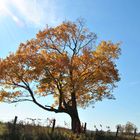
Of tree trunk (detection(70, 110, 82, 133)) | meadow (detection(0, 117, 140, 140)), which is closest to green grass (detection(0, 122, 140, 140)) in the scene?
meadow (detection(0, 117, 140, 140))

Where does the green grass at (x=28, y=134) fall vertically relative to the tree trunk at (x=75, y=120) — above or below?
below

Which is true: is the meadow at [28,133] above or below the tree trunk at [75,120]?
below

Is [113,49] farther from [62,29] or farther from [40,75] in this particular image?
[40,75]

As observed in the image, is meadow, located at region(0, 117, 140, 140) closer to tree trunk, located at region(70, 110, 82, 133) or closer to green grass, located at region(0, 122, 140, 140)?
green grass, located at region(0, 122, 140, 140)

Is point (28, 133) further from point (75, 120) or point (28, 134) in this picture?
point (75, 120)

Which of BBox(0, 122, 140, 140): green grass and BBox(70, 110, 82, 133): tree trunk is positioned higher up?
BBox(70, 110, 82, 133): tree trunk

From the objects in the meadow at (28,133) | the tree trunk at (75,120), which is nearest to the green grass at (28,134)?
the meadow at (28,133)

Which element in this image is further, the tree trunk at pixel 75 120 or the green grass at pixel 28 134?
the tree trunk at pixel 75 120

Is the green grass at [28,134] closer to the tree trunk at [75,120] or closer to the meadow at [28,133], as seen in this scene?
the meadow at [28,133]

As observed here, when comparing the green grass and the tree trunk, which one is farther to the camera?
the tree trunk

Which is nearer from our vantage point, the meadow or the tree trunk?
the meadow

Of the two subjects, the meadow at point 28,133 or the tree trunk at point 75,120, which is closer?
the meadow at point 28,133

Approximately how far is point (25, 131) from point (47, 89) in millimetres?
17939

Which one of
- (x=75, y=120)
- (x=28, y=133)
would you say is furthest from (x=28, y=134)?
(x=75, y=120)
